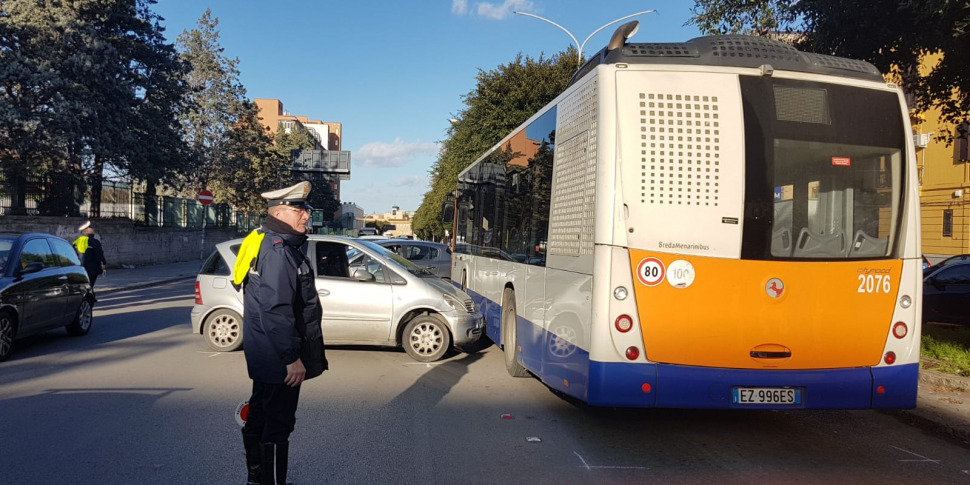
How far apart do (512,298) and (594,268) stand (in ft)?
10.3

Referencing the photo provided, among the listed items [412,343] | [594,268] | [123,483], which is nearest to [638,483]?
[594,268]

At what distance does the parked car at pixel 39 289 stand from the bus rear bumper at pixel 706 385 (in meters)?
7.44

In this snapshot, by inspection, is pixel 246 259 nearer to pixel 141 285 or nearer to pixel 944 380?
pixel 944 380

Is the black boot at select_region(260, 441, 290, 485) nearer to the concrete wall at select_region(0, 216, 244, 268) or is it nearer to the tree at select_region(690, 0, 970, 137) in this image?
the tree at select_region(690, 0, 970, 137)

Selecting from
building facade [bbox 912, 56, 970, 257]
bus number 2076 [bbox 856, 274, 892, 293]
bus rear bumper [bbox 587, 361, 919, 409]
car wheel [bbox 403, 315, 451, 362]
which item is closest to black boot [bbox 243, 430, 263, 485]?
bus rear bumper [bbox 587, 361, 919, 409]

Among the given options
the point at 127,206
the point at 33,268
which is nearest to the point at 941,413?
the point at 33,268

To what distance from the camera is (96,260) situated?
13.7 metres

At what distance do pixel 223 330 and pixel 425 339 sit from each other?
9.08 ft

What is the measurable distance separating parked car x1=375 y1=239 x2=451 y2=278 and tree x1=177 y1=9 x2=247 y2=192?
29194 mm

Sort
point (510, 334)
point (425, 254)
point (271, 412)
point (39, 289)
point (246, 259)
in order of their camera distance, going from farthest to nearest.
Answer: point (425, 254) → point (39, 289) → point (510, 334) → point (246, 259) → point (271, 412)

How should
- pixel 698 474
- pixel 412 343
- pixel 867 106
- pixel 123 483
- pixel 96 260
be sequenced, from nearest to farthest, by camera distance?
pixel 123 483, pixel 698 474, pixel 867 106, pixel 412 343, pixel 96 260

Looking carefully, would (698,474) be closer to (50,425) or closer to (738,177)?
(738,177)

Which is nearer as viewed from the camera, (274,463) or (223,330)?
(274,463)

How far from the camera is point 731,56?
546cm
